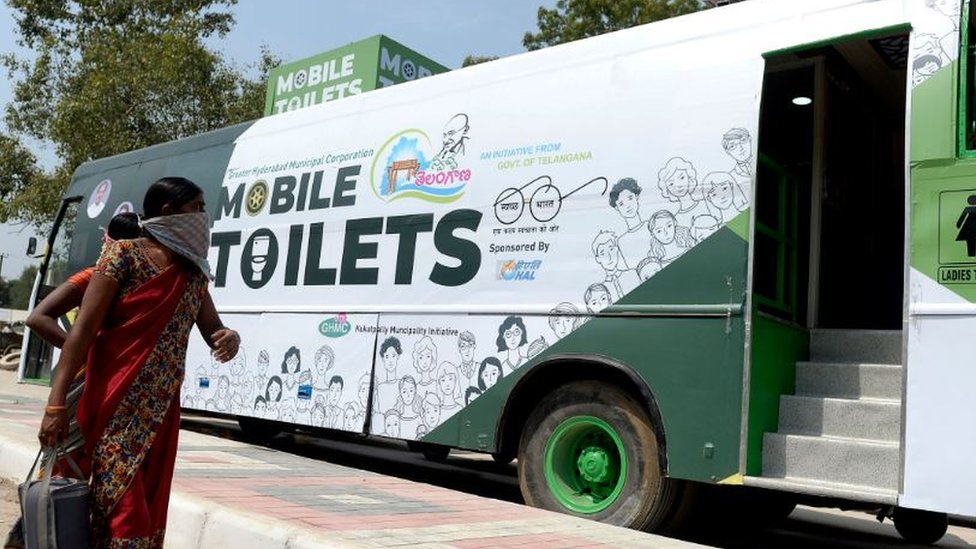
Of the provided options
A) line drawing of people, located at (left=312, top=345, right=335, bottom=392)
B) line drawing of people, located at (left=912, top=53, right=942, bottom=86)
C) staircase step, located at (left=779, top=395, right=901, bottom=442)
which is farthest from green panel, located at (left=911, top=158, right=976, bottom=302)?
line drawing of people, located at (left=312, top=345, right=335, bottom=392)

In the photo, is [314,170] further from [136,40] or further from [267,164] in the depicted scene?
[136,40]

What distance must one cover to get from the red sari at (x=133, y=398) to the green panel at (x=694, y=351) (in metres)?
2.71

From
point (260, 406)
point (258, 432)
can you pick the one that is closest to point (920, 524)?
point (260, 406)

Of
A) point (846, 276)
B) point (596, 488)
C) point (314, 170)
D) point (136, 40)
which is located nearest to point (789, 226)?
point (846, 276)

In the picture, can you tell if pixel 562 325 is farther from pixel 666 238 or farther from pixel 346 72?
pixel 346 72

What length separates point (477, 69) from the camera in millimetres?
6348

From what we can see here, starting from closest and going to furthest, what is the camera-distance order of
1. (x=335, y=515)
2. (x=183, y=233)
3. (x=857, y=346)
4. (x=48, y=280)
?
(x=183, y=233) → (x=335, y=515) → (x=857, y=346) → (x=48, y=280)

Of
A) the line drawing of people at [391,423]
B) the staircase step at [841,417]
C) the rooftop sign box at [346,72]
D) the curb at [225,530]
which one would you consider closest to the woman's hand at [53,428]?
the curb at [225,530]

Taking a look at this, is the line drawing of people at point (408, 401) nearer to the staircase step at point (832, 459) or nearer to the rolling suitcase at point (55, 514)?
the staircase step at point (832, 459)

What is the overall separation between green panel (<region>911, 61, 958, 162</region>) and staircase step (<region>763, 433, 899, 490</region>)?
4.78 feet

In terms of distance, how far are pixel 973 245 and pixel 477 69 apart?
3.59m

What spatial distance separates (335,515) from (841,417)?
269 centimetres

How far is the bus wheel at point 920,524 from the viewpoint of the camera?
5.13 m

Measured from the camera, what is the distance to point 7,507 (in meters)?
5.13
